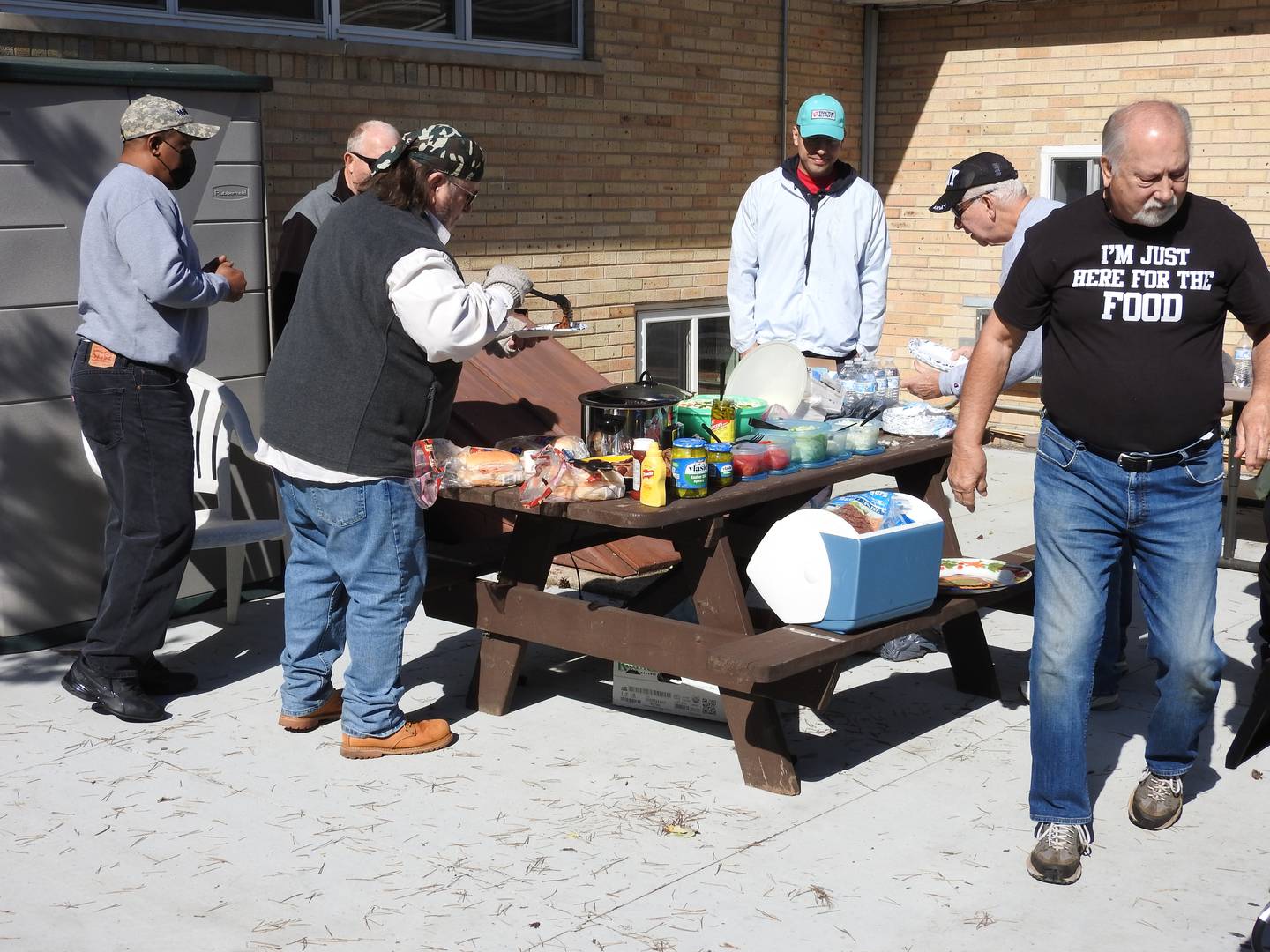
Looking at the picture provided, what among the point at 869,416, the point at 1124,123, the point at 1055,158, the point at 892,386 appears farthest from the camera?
the point at 1055,158

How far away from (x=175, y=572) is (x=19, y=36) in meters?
2.52

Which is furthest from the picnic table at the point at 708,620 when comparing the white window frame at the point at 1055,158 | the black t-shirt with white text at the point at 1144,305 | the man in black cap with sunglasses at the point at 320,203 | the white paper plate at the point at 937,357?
the white window frame at the point at 1055,158

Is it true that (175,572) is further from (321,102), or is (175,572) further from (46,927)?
(321,102)

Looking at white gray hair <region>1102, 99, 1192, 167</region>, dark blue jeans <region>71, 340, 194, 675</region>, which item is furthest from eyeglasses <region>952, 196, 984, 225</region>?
dark blue jeans <region>71, 340, 194, 675</region>

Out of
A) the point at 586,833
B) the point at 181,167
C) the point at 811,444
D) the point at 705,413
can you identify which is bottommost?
the point at 586,833

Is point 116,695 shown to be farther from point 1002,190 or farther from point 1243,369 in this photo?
point 1243,369

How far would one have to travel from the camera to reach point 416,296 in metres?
4.33

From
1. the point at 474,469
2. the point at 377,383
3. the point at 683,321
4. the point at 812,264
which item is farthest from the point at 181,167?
the point at 683,321

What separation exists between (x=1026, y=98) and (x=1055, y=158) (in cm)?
48

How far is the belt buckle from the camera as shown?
3875 mm

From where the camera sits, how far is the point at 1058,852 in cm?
395

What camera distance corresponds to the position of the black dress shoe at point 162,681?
17.6 feet

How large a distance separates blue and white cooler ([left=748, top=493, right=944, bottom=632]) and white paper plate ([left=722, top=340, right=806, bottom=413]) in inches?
31.7

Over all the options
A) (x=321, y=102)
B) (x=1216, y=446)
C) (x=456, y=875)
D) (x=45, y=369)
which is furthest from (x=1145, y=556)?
(x=321, y=102)
